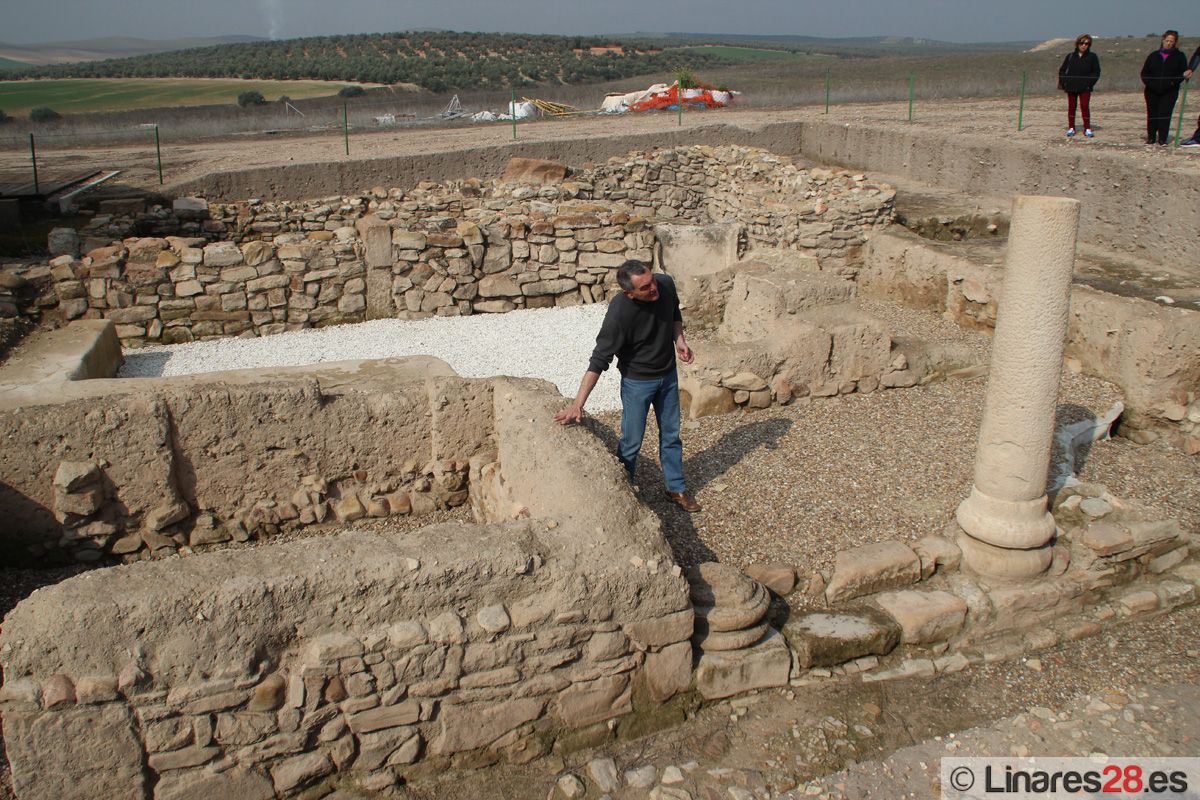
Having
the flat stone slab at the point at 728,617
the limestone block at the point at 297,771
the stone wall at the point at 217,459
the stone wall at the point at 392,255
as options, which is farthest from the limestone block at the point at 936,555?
the stone wall at the point at 392,255

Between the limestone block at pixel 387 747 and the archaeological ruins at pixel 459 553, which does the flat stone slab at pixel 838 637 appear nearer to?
the archaeological ruins at pixel 459 553

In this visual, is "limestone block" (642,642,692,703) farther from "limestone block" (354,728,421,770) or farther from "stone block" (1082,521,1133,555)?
"stone block" (1082,521,1133,555)

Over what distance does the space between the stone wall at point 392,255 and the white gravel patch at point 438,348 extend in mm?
291

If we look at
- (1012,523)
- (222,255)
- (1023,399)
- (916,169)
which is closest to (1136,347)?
(1023,399)

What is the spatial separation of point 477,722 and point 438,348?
255 inches

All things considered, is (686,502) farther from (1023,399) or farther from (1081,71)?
(1081,71)

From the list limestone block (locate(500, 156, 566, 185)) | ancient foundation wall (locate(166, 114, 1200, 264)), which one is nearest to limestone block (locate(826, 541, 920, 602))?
ancient foundation wall (locate(166, 114, 1200, 264))

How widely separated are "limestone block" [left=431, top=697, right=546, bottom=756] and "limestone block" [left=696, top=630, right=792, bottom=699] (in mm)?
851

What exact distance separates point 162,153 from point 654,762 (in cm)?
1911

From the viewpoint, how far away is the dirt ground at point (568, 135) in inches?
606

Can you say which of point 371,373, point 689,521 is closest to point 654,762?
point 689,521

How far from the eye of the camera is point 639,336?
18.1 feet

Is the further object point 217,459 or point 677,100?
point 677,100

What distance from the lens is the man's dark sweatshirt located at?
5.45 metres
